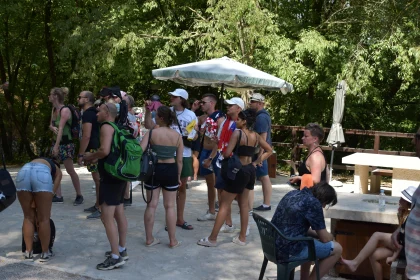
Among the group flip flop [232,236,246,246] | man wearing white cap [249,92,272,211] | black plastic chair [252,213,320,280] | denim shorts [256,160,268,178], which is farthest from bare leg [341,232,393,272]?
denim shorts [256,160,268,178]

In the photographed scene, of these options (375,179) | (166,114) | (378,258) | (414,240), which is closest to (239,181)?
(166,114)

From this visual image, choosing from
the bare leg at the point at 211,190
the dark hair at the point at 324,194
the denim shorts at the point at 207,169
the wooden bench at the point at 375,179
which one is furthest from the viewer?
the wooden bench at the point at 375,179

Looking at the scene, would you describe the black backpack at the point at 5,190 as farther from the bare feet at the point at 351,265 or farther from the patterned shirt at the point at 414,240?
the patterned shirt at the point at 414,240

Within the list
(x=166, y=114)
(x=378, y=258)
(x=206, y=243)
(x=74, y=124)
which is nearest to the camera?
(x=378, y=258)

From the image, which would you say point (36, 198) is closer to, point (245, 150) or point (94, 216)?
point (94, 216)

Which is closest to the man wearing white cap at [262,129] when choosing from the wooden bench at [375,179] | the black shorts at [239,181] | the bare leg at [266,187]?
the bare leg at [266,187]

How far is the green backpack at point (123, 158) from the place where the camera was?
18.2 feet

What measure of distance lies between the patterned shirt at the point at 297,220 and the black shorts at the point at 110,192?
5.39ft

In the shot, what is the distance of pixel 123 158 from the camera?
5.60 m

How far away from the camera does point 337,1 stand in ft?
55.7

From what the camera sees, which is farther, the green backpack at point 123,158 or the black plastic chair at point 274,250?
the green backpack at point 123,158

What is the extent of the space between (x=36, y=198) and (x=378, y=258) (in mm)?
3145

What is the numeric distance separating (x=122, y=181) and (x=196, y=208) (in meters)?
3.20

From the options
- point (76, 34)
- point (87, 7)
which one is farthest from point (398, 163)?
point (87, 7)
